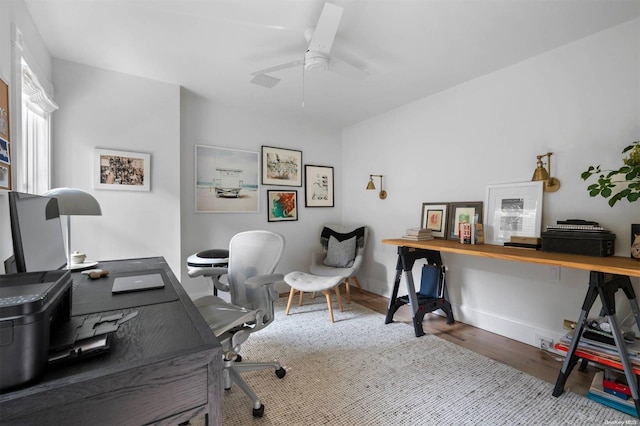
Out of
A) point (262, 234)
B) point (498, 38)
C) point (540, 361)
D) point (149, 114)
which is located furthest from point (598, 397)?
point (149, 114)

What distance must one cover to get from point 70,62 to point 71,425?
2987mm

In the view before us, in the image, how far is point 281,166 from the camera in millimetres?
3826

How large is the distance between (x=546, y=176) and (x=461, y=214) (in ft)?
2.49

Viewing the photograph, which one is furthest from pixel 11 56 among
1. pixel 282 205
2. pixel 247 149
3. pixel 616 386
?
pixel 616 386

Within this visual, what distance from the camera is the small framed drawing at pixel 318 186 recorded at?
407 cm

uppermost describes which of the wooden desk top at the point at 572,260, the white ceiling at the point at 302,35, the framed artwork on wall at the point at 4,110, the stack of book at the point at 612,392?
the white ceiling at the point at 302,35

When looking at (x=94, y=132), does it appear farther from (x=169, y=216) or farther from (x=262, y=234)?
(x=262, y=234)

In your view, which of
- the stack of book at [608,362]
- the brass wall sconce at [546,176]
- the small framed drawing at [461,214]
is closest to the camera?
the stack of book at [608,362]

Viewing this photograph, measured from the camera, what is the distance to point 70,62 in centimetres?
243

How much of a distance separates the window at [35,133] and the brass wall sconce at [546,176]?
3599 millimetres

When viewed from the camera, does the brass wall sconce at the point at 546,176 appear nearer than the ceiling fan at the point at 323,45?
No

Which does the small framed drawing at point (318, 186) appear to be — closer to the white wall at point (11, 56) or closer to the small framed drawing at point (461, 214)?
the small framed drawing at point (461, 214)

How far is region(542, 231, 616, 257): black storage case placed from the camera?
186 cm

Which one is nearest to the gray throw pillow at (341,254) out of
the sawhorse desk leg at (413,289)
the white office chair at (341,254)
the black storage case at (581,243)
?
the white office chair at (341,254)
